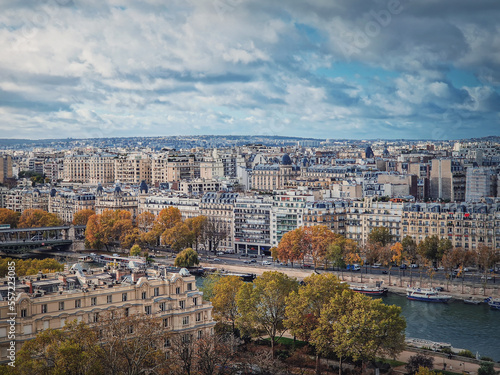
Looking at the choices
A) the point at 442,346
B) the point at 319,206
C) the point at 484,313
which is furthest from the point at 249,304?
the point at 319,206

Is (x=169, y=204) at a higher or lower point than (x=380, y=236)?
higher

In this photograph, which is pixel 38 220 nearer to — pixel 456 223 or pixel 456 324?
pixel 456 223

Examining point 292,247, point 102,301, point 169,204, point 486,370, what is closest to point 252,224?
point 292,247

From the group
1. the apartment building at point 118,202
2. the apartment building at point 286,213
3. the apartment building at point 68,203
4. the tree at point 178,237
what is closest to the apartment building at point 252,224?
the apartment building at point 286,213

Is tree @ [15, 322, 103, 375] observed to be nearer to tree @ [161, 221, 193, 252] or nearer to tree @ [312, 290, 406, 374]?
tree @ [312, 290, 406, 374]

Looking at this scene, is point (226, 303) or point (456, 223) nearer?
point (226, 303)

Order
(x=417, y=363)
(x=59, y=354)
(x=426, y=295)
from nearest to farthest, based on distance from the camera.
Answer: (x=59, y=354) < (x=417, y=363) < (x=426, y=295)
